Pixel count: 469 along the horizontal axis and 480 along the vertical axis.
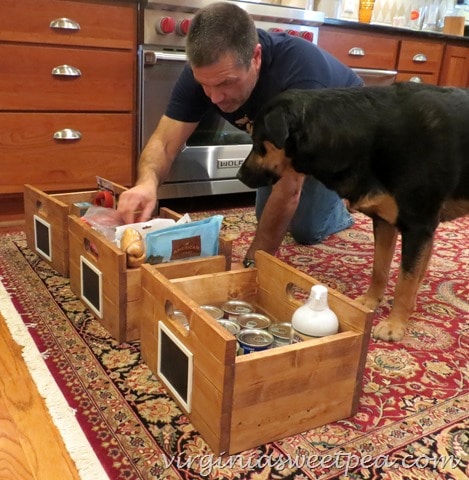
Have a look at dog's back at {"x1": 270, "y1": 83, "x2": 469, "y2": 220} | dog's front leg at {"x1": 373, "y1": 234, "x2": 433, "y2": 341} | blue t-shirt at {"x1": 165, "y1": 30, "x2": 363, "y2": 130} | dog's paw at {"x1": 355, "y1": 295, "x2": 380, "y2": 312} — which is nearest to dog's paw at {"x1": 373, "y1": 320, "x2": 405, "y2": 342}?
dog's front leg at {"x1": 373, "y1": 234, "x2": 433, "y2": 341}

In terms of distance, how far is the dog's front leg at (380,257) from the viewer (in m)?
1.47

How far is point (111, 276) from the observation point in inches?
48.4

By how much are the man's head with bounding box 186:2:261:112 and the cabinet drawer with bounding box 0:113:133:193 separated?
0.87 meters

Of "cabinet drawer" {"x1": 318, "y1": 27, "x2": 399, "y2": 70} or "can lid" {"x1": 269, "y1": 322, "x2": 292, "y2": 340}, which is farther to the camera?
"cabinet drawer" {"x1": 318, "y1": 27, "x2": 399, "y2": 70}

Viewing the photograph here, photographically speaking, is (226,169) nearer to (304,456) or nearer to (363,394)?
(363,394)

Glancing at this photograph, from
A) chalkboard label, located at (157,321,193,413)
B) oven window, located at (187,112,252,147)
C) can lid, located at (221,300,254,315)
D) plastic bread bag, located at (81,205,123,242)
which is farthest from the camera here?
oven window, located at (187,112,252,147)

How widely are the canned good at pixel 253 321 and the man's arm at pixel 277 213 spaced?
54 centimetres

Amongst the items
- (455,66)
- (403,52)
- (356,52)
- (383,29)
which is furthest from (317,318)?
(455,66)

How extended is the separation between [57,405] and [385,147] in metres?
0.91

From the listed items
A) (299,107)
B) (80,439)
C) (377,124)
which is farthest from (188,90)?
(80,439)

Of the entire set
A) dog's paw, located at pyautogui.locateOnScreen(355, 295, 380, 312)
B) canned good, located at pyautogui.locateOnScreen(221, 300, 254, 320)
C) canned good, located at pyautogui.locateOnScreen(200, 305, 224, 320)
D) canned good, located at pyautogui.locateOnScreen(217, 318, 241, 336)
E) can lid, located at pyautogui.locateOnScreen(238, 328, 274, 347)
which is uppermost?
can lid, located at pyautogui.locateOnScreen(238, 328, 274, 347)

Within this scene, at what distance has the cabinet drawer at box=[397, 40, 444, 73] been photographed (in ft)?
10.0

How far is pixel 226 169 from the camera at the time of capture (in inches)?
99.2

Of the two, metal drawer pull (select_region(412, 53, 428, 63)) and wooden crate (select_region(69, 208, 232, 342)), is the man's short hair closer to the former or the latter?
wooden crate (select_region(69, 208, 232, 342))
